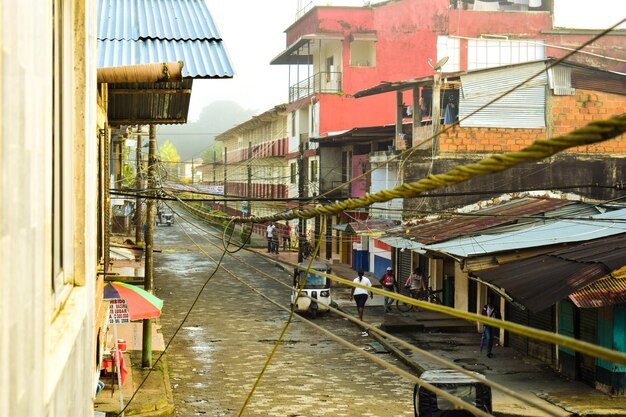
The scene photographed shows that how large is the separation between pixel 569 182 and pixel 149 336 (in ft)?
51.5

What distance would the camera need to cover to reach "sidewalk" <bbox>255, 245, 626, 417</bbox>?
629 inches

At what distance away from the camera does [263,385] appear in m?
19.0

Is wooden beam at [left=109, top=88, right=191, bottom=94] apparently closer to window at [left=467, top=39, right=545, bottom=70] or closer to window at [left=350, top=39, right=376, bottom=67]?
window at [left=467, top=39, right=545, bottom=70]

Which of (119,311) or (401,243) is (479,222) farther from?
(119,311)

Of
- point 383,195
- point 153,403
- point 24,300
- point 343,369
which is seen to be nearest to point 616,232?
point 343,369

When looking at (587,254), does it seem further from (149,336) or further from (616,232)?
(149,336)

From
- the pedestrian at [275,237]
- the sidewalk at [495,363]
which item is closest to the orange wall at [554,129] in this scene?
the sidewalk at [495,363]

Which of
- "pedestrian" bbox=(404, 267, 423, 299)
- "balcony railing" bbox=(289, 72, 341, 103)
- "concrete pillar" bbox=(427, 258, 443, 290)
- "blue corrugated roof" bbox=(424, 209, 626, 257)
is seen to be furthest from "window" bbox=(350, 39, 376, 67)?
"blue corrugated roof" bbox=(424, 209, 626, 257)

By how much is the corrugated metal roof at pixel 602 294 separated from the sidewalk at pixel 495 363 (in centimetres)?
186

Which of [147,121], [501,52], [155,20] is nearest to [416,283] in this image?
[147,121]

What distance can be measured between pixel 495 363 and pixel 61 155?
56.0 ft

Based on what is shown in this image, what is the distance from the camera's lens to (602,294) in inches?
608

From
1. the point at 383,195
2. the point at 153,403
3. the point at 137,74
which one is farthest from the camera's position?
the point at 153,403

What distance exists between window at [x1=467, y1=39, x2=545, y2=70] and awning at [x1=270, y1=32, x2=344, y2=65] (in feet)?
26.8
